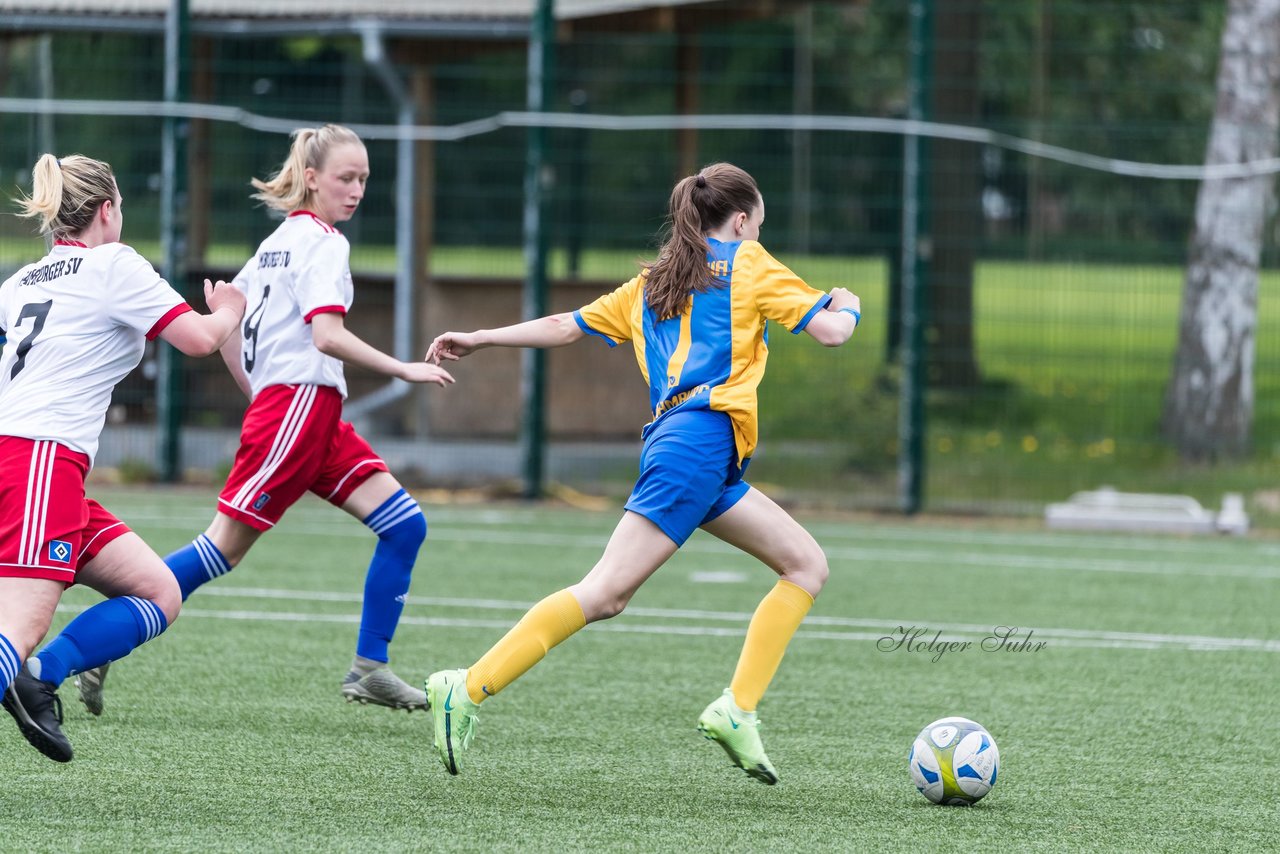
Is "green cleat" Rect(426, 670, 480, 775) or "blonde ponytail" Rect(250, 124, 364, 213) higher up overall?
"blonde ponytail" Rect(250, 124, 364, 213)

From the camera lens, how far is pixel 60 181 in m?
4.75

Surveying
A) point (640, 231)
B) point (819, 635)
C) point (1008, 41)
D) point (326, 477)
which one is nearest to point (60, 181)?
point (326, 477)

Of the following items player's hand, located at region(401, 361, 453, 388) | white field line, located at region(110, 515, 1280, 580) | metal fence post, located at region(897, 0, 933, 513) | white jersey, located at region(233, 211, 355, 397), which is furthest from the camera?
metal fence post, located at region(897, 0, 933, 513)

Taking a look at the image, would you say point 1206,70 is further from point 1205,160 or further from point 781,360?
point 781,360

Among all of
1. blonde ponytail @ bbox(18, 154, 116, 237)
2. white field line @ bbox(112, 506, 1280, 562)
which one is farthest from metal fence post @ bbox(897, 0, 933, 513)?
blonde ponytail @ bbox(18, 154, 116, 237)

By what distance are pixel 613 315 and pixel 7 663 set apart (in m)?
1.96

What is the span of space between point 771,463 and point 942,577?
3.48 meters

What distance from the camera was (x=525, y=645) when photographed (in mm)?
4895

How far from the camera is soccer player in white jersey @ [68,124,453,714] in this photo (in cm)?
591

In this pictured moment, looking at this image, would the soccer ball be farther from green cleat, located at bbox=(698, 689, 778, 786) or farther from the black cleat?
the black cleat

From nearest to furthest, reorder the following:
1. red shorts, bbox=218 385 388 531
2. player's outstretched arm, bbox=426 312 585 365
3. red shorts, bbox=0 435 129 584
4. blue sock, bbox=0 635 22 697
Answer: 1. blue sock, bbox=0 635 22 697
2. red shorts, bbox=0 435 129 584
3. player's outstretched arm, bbox=426 312 585 365
4. red shorts, bbox=218 385 388 531

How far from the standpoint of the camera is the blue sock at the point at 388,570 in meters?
6.04

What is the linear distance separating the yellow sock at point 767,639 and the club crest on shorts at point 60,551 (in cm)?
183

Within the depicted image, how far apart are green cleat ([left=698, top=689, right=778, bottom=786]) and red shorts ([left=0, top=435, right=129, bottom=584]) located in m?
1.75
